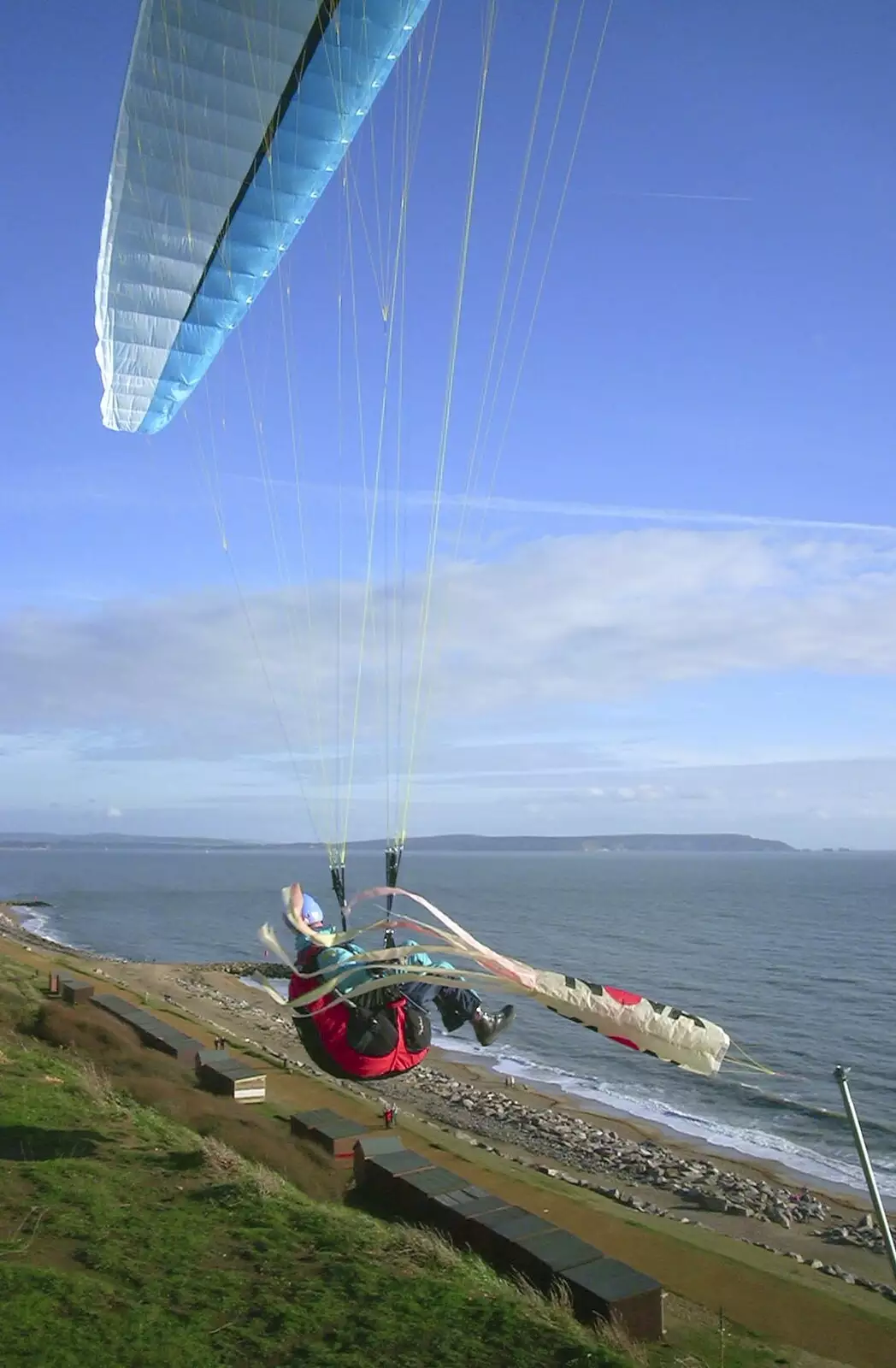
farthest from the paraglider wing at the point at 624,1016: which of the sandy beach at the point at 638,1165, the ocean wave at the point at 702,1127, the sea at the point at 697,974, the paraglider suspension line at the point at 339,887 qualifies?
the ocean wave at the point at 702,1127

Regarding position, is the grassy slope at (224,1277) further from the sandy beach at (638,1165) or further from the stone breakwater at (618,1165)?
the stone breakwater at (618,1165)

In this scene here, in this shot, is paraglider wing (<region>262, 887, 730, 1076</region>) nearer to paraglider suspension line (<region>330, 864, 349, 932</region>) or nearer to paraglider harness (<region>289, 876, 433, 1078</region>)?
paraglider suspension line (<region>330, 864, 349, 932</region>)

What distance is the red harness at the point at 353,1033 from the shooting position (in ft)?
23.5

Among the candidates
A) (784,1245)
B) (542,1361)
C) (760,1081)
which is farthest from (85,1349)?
(760,1081)

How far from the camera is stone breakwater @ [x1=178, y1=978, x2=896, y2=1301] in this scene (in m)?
14.5

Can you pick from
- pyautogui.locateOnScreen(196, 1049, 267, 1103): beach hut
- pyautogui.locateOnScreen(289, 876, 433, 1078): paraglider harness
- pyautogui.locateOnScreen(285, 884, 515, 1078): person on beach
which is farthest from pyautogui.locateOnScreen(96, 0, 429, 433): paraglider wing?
pyautogui.locateOnScreen(196, 1049, 267, 1103): beach hut

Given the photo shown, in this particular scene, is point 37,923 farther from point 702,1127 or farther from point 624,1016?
point 624,1016

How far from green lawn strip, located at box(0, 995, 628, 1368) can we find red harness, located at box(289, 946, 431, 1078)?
106 centimetres

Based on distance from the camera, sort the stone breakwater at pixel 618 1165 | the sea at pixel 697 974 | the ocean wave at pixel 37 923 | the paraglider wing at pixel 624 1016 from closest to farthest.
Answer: the paraglider wing at pixel 624 1016
the stone breakwater at pixel 618 1165
the sea at pixel 697 974
the ocean wave at pixel 37 923

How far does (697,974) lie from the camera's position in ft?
140

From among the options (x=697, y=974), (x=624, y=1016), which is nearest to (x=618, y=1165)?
(x=624, y=1016)

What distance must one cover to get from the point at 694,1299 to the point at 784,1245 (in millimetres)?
6931

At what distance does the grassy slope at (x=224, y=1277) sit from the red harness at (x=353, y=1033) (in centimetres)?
105

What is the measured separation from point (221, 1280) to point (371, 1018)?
6.24ft
